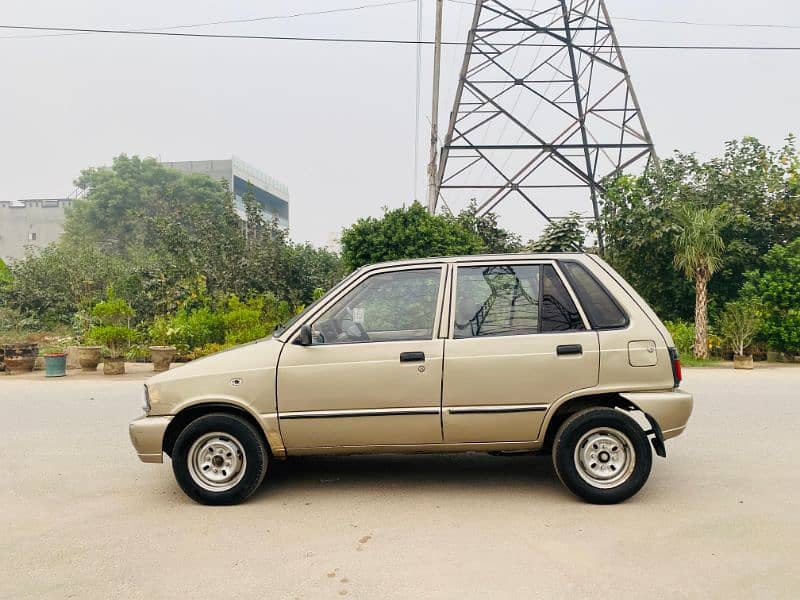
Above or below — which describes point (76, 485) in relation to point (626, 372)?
below

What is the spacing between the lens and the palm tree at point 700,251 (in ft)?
55.3

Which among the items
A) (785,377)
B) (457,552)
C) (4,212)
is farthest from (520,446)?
(4,212)

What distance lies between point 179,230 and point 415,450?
51.5 feet

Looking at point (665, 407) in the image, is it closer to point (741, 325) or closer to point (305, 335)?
point (305, 335)

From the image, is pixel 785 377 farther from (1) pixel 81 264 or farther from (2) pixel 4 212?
(2) pixel 4 212

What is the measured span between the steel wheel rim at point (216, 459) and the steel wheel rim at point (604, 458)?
2546mm

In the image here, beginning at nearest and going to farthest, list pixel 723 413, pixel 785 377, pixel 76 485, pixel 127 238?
1. pixel 76 485
2. pixel 723 413
3. pixel 785 377
4. pixel 127 238

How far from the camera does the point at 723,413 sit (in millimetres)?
9133

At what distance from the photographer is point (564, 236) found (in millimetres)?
20578

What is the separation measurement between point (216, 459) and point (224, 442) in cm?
15

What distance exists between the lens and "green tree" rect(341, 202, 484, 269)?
57.4ft

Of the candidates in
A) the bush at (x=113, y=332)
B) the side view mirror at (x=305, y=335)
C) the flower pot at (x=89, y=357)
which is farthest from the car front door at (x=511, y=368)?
the flower pot at (x=89, y=357)

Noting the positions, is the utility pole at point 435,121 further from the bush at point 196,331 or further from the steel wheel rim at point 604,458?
the steel wheel rim at point 604,458

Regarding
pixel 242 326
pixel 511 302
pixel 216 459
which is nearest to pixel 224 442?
pixel 216 459
